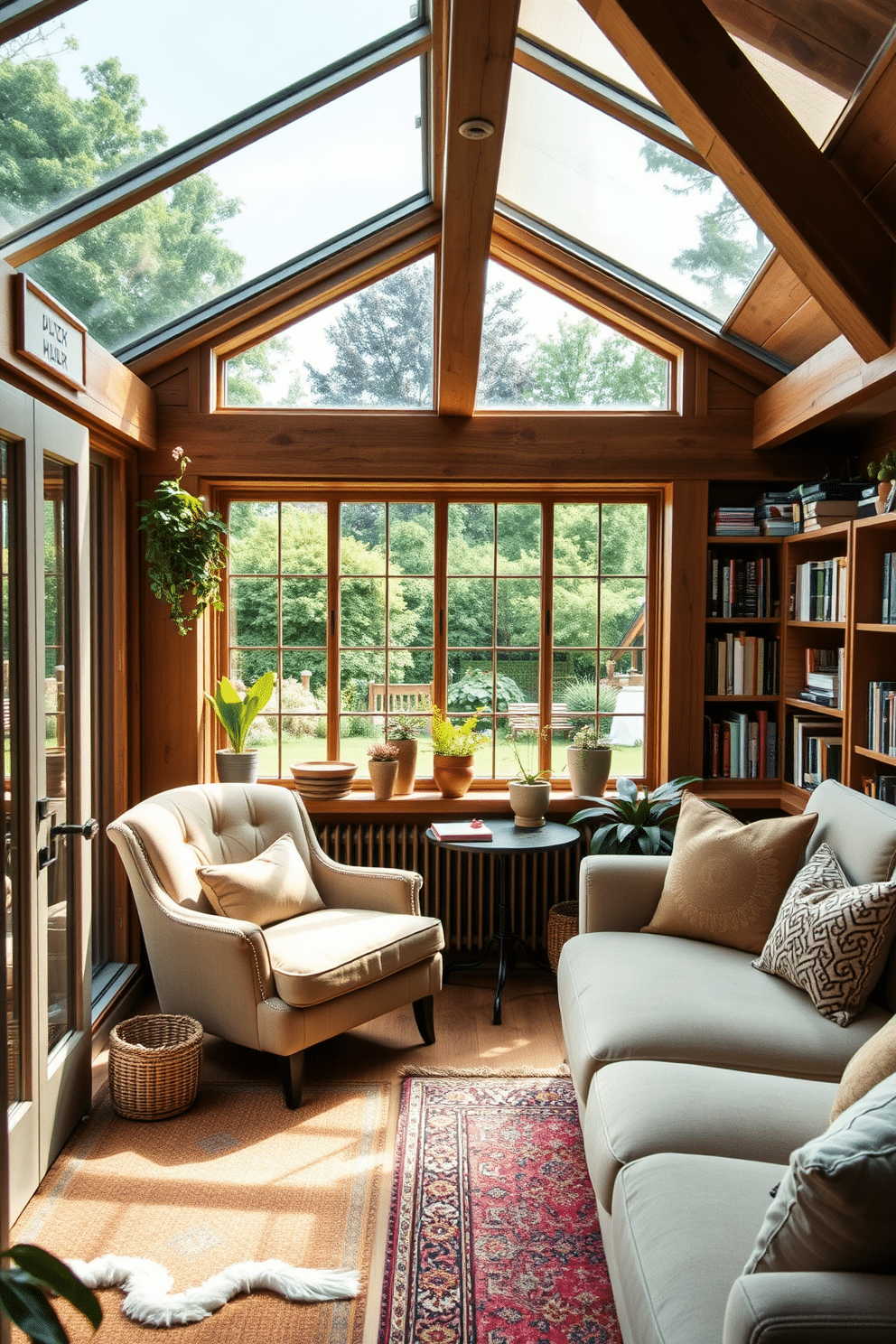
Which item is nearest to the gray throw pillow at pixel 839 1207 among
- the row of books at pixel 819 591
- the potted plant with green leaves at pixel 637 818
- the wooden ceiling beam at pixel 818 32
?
the wooden ceiling beam at pixel 818 32

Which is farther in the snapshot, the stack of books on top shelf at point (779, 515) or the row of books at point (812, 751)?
the stack of books on top shelf at point (779, 515)

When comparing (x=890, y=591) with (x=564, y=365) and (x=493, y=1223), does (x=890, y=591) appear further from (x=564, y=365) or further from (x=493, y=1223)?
(x=493, y=1223)

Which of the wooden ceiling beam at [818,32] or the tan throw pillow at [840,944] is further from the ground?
the wooden ceiling beam at [818,32]

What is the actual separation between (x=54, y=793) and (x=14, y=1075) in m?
0.74

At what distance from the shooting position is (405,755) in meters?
4.25

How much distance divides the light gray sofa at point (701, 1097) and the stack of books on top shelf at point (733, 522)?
4.90 ft

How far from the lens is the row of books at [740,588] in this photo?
428 centimetres

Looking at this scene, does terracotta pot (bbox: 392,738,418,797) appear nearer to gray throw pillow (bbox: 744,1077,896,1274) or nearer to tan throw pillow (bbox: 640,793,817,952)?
tan throw pillow (bbox: 640,793,817,952)

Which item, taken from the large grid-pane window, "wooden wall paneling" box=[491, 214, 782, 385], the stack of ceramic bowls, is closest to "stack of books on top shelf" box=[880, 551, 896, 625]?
"wooden wall paneling" box=[491, 214, 782, 385]

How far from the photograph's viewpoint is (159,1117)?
2.94 m

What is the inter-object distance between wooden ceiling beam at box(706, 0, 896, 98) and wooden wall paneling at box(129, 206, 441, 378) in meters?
1.66

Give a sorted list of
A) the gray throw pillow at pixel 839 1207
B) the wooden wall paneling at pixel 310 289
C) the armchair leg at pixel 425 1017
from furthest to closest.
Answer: the wooden wall paneling at pixel 310 289 → the armchair leg at pixel 425 1017 → the gray throw pillow at pixel 839 1207

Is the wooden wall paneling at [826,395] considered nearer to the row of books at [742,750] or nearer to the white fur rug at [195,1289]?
the row of books at [742,750]

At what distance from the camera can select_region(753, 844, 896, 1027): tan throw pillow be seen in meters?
2.42
